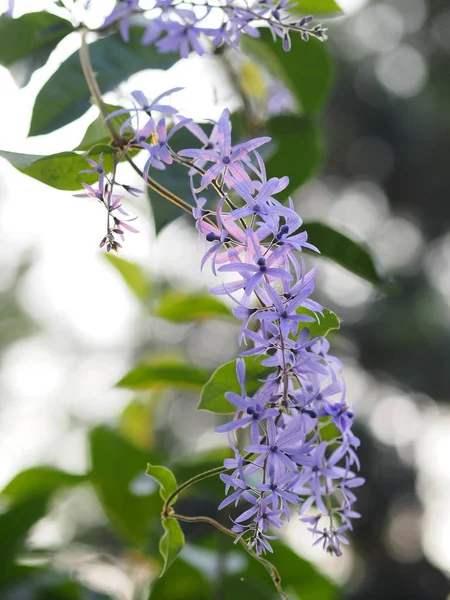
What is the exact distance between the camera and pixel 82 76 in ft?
1.63

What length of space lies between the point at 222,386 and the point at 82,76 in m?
A: 0.25

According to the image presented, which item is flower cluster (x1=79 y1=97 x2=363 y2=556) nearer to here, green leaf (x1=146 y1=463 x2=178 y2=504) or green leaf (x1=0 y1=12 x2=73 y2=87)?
green leaf (x1=146 y1=463 x2=178 y2=504)

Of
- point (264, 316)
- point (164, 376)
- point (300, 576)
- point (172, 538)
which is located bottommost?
point (300, 576)

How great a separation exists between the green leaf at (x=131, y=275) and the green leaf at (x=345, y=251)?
433mm

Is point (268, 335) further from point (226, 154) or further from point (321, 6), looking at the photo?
point (321, 6)

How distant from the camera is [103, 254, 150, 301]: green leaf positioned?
94 cm

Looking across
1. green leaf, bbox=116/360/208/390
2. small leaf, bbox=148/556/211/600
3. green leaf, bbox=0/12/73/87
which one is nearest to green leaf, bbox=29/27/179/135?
green leaf, bbox=0/12/73/87

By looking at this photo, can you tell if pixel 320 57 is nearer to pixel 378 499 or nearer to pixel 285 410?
pixel 285 410

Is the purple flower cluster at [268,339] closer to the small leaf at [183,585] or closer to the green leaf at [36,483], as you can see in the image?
the small leaf at [183,585]

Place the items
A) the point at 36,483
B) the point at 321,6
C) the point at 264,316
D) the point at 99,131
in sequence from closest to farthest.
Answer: the point at 264,316 < the point at 99,131 < the point at 321,6 < the point at 36,483

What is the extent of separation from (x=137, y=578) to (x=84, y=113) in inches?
19.9

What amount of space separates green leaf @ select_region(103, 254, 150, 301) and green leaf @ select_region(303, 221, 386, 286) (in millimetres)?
433

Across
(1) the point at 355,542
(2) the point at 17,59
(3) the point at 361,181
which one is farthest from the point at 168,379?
(3) the point at 361,181

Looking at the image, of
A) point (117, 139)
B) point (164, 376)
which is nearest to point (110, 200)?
point (117, 139)
